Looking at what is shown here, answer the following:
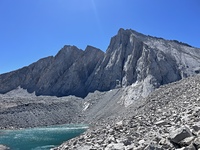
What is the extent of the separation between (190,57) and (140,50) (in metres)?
23.4

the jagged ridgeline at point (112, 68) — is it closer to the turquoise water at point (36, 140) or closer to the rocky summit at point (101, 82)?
the rocky summit at point (101, 82)

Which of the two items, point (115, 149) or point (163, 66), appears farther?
point (163, 66)

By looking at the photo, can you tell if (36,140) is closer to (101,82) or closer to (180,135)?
(180,135)


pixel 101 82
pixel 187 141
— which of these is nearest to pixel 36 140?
pixel 187 141

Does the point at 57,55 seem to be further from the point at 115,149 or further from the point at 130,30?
the point at 115,149

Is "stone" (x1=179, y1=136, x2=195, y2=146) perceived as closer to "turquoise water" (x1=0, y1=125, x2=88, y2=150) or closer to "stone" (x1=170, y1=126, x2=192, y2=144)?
"stone" (x1=170, y1=126, x2=192, y2=144)

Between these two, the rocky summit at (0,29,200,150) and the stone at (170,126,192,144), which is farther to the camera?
the rocky summit at (0,29,200,150)

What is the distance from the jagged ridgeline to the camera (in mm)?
100500

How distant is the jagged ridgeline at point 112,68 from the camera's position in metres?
100

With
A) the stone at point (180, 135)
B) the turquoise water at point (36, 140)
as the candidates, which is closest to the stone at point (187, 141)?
the stone at point (180, 135)

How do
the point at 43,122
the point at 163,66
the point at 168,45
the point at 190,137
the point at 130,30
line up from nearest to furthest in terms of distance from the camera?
the point at 190,137
the point at 43,122
the point at 163,66
the point at 168,45
the point at 130,30

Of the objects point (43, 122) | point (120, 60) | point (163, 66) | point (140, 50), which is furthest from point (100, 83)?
point (43, 122)

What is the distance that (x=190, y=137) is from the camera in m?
11.8

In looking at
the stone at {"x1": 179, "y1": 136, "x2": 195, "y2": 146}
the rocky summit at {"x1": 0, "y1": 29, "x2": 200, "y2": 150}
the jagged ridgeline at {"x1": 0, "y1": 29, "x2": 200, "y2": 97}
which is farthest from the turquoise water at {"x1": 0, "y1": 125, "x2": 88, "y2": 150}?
the jagged ridgeline at {"x1": 0, "y1": 29, "x2": 200, "y2": 97}
